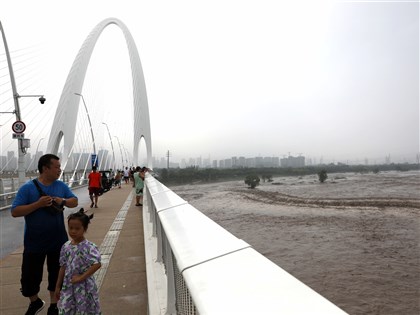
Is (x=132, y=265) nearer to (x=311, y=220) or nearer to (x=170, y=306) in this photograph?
(x=170, y=306)

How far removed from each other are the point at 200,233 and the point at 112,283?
236cm

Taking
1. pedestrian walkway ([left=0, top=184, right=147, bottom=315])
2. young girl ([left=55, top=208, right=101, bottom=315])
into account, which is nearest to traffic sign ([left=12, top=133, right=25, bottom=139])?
pedestrian walkway ([left=0, top=184, right=147, bottom=315])

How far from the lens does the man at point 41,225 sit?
2828 millimetres

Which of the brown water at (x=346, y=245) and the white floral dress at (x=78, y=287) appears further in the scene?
the brown water at (x=346, y=245)

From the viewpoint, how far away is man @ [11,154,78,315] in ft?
9.28

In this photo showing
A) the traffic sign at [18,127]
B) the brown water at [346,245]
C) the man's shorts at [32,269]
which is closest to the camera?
the man's shorts at [32,269]

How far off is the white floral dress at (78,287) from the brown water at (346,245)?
913 centimetres

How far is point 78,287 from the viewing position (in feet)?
7.79

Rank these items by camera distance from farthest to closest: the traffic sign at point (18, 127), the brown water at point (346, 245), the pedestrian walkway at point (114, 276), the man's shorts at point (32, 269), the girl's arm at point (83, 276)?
the traffic sign at point (18, 127)
the brown water at point (346, 245)
the pedestrian walkway at point (114, 276)
the man's shorts at point (32, 269)
the girl's arm at point (83, 276)

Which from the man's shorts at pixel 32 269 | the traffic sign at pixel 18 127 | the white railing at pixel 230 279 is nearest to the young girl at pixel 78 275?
the man's shorts at pixel 32 269

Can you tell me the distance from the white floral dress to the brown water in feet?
30.0

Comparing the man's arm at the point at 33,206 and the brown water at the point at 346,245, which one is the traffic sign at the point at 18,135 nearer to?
the man's arm at the point at 33,206

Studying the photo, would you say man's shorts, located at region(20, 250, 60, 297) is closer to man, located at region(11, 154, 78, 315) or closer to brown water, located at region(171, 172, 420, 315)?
man, located at region(11, 154, 78, 315)

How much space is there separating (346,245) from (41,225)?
61.3ft
